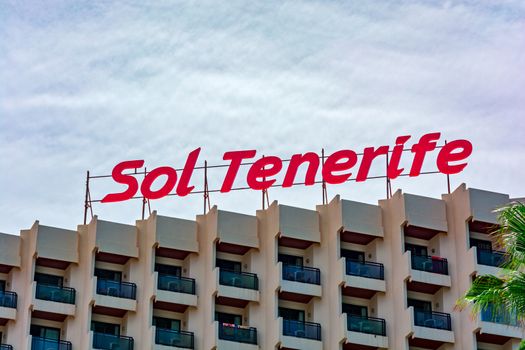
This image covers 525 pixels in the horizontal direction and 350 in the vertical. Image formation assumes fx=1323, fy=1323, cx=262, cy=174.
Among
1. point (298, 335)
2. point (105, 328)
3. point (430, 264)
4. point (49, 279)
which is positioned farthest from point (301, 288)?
point (49, 279)

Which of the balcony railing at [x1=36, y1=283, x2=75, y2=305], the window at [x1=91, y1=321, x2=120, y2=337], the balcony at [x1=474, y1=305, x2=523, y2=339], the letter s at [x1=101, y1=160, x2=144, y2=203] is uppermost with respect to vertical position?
the letter s at [x1=101, y1=160, x2=144, y2=203]

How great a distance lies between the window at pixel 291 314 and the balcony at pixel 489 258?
1359 centimetres

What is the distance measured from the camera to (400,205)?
97438mm

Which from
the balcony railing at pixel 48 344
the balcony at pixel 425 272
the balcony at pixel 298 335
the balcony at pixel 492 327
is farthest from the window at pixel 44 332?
the balcony at pixel 492 327

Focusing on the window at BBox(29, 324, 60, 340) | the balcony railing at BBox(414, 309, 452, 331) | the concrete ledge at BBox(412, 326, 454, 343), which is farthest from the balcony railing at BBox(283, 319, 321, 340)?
the window at BBox(29, 324, 60, 340)

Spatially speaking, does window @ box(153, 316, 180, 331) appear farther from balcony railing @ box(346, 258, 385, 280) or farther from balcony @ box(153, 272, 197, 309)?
balcony railing @ box(346, 258, 385, 280)

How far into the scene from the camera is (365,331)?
311 ft

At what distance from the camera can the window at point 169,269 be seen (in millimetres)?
98188

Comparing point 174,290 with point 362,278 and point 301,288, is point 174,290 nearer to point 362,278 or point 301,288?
point 301,288

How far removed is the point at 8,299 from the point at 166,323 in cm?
1150

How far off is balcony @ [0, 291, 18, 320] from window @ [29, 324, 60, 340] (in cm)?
187

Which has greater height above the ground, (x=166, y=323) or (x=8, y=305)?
(x=8, y=305)

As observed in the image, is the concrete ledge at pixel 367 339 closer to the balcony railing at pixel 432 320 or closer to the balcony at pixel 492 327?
the balcony railing at pixel 432 320

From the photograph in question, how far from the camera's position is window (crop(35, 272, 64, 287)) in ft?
317
